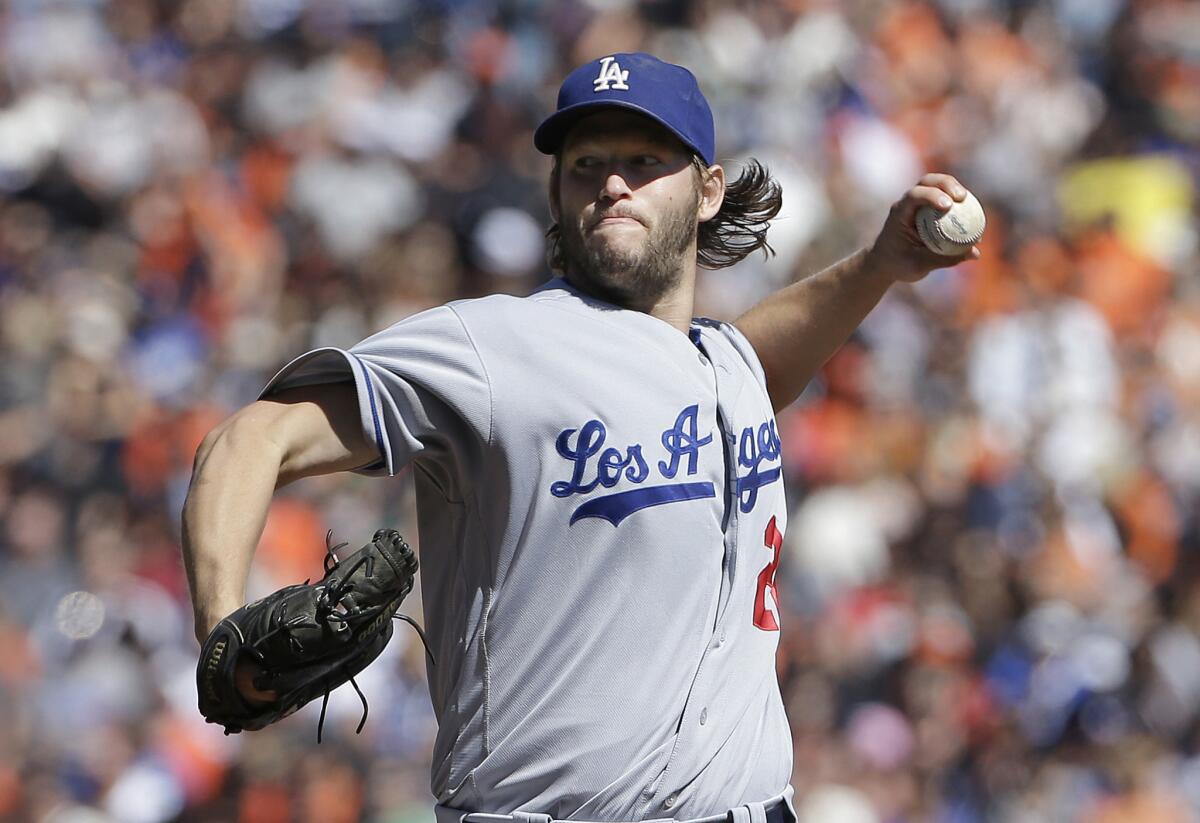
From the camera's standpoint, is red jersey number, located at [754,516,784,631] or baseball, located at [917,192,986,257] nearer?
red jersey number, located at [754,516,784,631]

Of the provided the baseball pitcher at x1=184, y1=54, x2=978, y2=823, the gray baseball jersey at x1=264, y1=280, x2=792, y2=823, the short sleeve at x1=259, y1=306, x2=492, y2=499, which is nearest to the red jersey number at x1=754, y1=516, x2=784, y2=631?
the baseball pitcher at x1=184, y1=54, x2=978, y2=823

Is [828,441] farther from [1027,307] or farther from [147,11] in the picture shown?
[147,11]

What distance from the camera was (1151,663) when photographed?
730 centimetres

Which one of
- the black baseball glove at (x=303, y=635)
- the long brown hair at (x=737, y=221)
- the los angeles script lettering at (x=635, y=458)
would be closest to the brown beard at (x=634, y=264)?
the los angeles script lettering at (x=635, y=458)

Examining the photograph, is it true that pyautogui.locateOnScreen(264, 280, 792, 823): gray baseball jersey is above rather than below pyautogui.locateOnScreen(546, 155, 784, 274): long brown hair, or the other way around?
below

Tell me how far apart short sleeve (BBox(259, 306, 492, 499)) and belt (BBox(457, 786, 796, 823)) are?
54 cm

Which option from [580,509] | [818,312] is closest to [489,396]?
[580,509]

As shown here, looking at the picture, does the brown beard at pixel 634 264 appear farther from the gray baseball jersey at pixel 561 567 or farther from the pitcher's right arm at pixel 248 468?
the pitcher's right arm at pixel 248 468

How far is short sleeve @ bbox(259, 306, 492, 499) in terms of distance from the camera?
2.47 m

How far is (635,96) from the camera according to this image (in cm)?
286

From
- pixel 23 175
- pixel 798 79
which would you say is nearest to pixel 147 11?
pixel 23 175

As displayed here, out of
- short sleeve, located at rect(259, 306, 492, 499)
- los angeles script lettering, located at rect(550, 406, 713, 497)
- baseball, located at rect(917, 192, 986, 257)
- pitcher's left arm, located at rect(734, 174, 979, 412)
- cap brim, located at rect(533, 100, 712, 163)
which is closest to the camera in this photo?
short sleeve, located at rect(259, 306, 492, 499)

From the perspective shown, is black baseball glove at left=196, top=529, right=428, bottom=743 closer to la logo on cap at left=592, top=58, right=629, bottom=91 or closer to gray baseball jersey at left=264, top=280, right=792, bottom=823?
gray baseball jersey at left=264, top=280, right=792, bottom=823

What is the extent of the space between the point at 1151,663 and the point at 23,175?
582 centimetres
